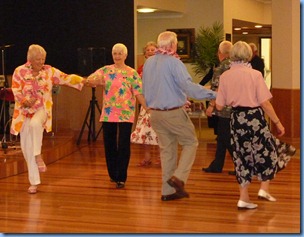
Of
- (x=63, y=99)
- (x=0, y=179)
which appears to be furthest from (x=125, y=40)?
(x=0, y=179)

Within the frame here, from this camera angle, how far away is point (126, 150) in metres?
6.56

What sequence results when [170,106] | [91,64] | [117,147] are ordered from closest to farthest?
[170,106], [117,147], [91,64]

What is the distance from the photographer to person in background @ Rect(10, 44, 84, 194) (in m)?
6.35

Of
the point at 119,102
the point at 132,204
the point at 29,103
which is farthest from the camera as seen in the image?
the point at 119,102

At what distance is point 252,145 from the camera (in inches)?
219

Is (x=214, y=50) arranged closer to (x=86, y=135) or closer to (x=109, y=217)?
(x=86, y=135)

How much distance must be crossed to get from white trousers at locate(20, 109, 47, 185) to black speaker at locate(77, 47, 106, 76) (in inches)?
176

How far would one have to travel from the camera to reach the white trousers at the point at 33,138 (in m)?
6.38

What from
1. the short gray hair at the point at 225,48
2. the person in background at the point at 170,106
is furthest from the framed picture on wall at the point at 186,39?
the person in background at the point at 170,106

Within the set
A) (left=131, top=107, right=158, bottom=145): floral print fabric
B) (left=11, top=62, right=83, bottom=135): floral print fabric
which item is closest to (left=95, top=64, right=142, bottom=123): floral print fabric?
(left=11, top=62, right=83, bottom=135): floral print fabric

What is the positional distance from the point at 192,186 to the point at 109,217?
4.77ft

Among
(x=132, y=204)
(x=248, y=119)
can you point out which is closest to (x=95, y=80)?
(x=132, y=204)

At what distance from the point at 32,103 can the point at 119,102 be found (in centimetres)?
82

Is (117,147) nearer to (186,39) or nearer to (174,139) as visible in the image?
(174,139)
